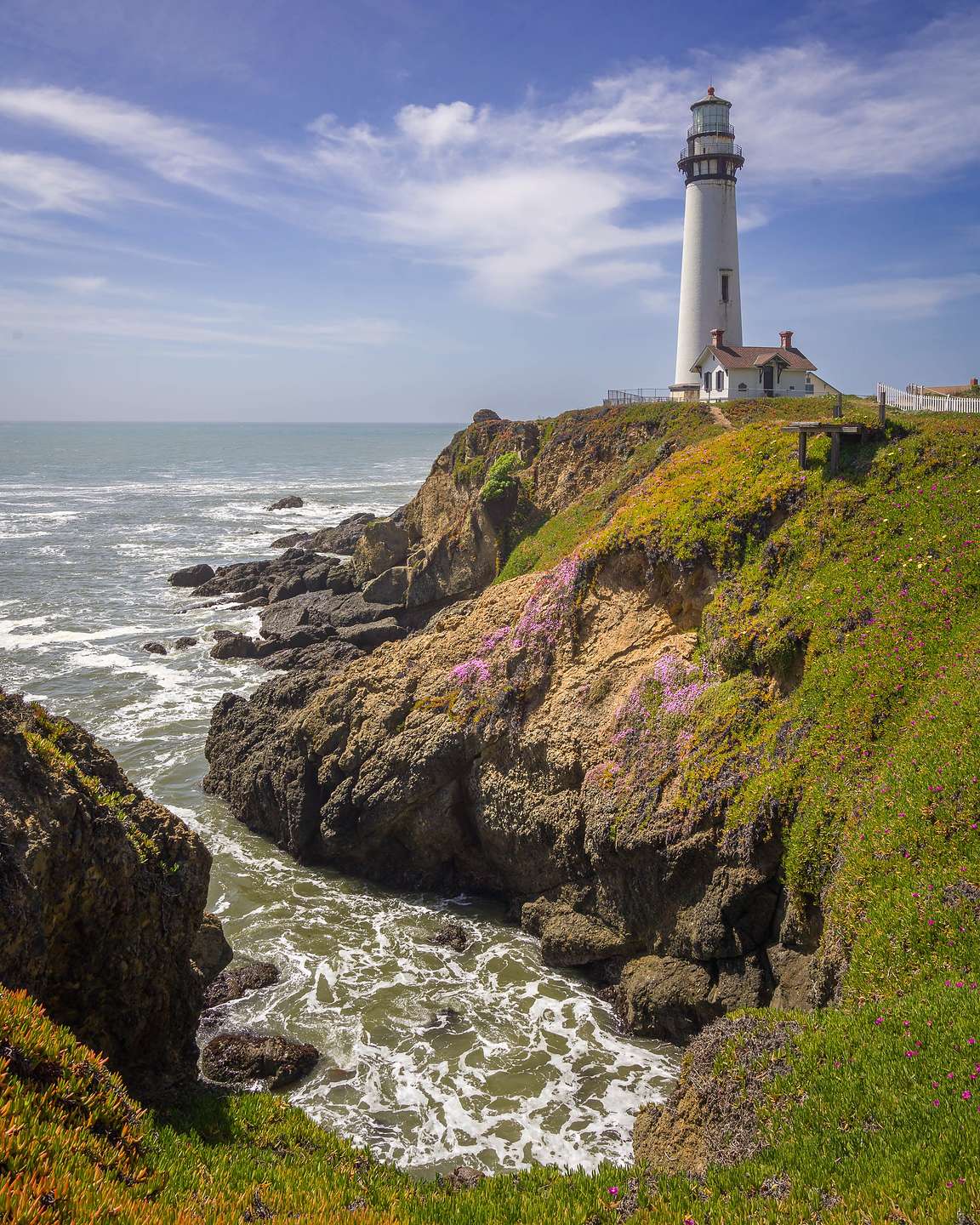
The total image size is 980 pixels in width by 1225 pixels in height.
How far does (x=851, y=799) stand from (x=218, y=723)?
21.4m

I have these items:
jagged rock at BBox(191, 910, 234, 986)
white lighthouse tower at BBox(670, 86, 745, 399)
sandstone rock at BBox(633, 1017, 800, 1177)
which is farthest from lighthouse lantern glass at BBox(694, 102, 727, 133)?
sandstone rock at BBox(633, 1017, 800, 1177)

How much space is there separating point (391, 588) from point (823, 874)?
31.4 metres

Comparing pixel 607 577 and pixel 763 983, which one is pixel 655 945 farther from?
pixel 607 577

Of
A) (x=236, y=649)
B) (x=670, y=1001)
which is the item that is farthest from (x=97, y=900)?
(x=236, y=649)

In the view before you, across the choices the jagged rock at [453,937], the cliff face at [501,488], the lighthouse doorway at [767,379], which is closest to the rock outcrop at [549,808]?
the jagged rock at [453,937]

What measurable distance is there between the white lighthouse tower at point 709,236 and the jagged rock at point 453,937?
1266 inches

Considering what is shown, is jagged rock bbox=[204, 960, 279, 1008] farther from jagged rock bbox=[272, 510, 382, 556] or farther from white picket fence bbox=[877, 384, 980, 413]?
jagged rock bbox=[272, 510, 382, 556]

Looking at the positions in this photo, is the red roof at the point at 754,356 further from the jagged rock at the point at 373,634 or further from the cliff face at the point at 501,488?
the jagged rock at the point at 373,634

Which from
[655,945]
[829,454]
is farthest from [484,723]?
[829,454]

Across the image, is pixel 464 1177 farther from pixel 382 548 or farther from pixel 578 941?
pixel 382 548

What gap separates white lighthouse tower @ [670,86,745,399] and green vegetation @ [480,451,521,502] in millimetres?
9726

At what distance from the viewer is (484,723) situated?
22812mm

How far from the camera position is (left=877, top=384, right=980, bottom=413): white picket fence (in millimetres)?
25188

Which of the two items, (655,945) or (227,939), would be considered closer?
(655,945)
